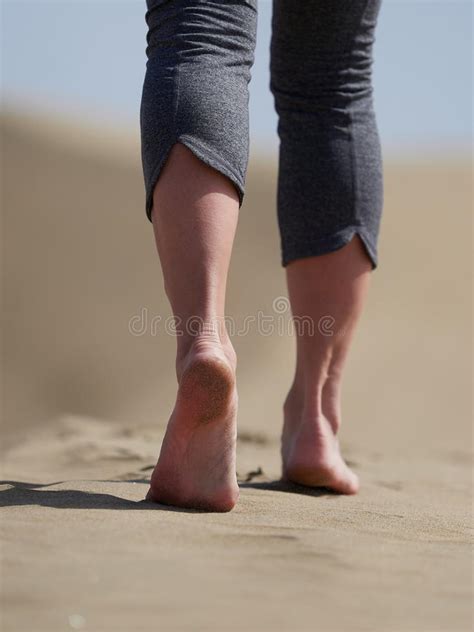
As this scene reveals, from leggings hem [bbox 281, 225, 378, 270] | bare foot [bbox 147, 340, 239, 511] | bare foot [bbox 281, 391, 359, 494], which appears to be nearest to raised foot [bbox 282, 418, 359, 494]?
bare foot [bbox 281, 391, 359, 494]

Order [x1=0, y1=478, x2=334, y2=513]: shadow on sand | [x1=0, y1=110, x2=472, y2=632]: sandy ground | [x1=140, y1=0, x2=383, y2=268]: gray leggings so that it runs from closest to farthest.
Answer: [x1=0, y1=110, x2=472, y2=632]: sandy ground → [x1=0, y1=478, x2=334, y2=513]: shadow on sand → [x1=140, y1=0, x2=383, y2=268]: gray leggings

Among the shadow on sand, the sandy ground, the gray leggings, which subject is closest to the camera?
the sandy ground

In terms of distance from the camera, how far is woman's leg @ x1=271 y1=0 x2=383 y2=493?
1.54 m

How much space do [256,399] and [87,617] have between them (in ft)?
13.6

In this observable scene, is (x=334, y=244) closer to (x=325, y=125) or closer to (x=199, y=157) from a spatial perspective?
(x=325, y=125)

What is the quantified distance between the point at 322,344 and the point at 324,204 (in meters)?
0.26

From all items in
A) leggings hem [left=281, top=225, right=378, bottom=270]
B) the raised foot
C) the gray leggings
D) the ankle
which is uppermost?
the gray leggings

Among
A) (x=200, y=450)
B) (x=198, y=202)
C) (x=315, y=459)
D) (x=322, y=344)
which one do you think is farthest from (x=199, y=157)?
(x=315, y=459)

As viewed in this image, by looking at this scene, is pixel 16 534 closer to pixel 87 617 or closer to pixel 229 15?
pixel 87 617

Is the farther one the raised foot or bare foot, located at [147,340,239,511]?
the raised foot

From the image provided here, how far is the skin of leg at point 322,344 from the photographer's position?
5.08 feet

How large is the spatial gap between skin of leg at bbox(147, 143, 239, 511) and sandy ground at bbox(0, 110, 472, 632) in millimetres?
54

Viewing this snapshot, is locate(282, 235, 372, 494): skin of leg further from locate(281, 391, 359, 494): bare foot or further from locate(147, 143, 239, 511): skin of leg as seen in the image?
locate(147, 143, 239, 511): skin of leg

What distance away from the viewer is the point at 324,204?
5.17 feet
